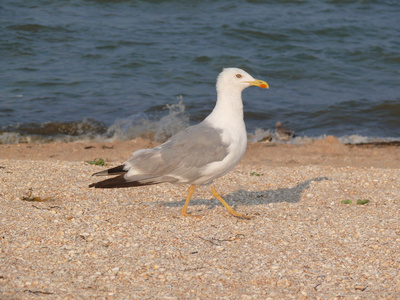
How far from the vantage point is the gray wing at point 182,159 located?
569 centimetres

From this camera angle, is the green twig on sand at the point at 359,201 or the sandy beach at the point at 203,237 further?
the green twig on sand at the point at 359,201

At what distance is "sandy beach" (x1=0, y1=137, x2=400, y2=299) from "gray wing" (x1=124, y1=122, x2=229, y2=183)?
1.55ft

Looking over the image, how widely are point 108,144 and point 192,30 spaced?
8.91 m

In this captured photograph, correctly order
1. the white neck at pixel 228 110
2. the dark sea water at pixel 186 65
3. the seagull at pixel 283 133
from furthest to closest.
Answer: the dark sea water at pixel 186 65 → the seagull at pixel 283 133 → the white neck at pixel 228 110

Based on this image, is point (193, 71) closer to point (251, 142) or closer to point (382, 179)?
point (251, 142)

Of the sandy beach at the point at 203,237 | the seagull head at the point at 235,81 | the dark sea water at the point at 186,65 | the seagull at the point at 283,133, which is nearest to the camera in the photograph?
the sandy beach at the point at 203,237

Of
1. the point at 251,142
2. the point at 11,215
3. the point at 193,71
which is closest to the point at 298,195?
the point at 11,215

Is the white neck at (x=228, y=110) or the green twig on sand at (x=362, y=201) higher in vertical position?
the white neck at (x=228, y=110)

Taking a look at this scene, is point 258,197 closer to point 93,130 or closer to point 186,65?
point 93,130

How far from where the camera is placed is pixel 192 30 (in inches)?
752

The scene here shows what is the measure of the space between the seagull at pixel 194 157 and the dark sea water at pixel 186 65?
6480 mm

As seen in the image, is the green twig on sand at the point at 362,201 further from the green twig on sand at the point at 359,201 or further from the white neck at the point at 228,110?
the white neck at the point at 228,110

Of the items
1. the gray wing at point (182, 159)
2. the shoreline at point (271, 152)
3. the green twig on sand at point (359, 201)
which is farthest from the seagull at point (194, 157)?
the shoreline at point (271, 152)

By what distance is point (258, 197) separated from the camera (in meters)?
7.12
